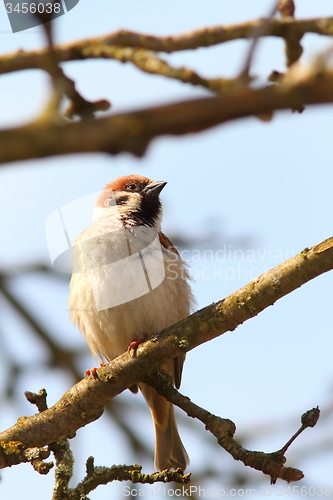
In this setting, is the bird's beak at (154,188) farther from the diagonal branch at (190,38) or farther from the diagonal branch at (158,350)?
the diagonal branch at (190,38)

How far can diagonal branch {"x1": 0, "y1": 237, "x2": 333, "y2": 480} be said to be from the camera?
2951mm

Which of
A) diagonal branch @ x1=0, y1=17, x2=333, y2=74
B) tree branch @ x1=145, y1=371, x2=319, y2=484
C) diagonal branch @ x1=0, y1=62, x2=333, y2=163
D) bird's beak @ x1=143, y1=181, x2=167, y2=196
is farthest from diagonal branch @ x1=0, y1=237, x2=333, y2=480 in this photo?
bird's beak @ x1=143, y1=181, x2=167, y2=196

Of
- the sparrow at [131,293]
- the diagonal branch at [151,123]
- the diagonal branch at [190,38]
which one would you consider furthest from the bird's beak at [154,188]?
the diagonal branch at [151,123]

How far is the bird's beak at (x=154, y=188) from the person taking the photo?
592cm

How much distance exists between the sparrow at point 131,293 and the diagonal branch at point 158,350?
1.16 metres

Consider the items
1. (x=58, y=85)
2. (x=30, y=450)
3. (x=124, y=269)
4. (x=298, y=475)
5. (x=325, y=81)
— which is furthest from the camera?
(x=124, y=269)

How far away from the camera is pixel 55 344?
387 cm

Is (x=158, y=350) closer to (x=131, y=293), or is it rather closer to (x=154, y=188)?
(x=131, y=293)

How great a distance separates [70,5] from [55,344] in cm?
217

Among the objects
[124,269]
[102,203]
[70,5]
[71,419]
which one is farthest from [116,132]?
[102,203]

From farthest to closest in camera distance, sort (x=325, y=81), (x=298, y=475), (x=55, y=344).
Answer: (x=55, y=344) → (x=298, y=475) → (x=325, y=81)

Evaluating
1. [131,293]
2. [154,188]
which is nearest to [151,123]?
[131,293]

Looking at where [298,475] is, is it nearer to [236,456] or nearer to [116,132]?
A: [236,456]

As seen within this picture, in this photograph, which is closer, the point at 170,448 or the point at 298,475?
the point at 298,475
